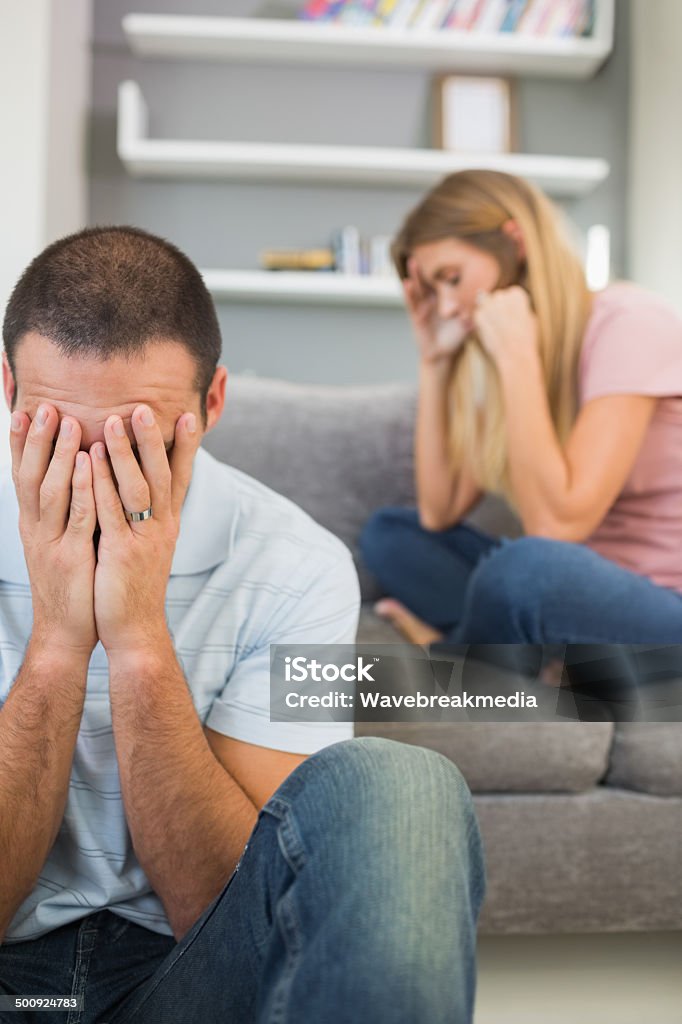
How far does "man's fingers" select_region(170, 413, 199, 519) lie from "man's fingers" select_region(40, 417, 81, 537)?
7cm

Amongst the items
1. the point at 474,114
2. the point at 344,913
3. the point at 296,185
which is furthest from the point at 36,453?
the point at 474,114

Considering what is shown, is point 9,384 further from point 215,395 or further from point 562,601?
point 562,601

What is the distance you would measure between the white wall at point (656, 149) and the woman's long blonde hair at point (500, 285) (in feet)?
1.22

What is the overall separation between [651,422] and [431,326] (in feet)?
1.12

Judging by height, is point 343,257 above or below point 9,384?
above

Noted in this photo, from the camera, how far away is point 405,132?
177cm

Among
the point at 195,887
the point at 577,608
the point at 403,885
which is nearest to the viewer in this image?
the point at 403,885

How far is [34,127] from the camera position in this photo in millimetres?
1254

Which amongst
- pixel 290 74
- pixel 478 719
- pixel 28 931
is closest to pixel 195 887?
pixel 28 931

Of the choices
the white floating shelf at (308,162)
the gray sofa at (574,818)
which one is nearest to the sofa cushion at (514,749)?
the gray sofa at (574,818)

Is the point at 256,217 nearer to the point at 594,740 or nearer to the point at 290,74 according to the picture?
the point at 290,74

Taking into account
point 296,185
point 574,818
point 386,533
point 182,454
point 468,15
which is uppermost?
point 468,15

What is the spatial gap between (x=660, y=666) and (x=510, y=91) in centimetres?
122

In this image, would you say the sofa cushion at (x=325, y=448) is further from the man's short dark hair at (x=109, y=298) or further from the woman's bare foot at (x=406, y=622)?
the man's short dark hair at (x=109, y=298)
